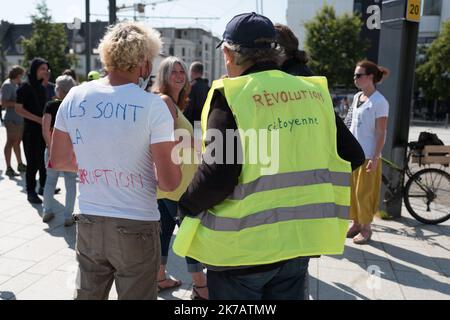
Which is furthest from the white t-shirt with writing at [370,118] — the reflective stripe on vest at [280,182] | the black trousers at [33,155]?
the black trousers at [33,155]

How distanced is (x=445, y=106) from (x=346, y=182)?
3985 centimetres

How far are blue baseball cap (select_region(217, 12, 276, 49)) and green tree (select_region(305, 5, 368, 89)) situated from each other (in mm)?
36807

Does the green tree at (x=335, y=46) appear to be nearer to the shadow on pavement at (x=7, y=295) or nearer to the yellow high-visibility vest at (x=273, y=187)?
the shadow on pavement at (x=7, y=295)

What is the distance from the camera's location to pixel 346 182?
6.56 feet

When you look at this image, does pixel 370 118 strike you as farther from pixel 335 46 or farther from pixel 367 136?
pixel 335 46

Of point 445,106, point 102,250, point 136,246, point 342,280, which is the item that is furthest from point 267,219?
point 445,106

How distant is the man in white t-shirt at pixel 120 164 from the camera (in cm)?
202

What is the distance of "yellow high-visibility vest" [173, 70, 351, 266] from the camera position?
1.74 meters

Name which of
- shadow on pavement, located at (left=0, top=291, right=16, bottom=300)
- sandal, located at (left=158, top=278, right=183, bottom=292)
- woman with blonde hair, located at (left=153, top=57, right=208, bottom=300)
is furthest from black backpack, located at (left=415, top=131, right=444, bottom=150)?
shadow on pavement, located at (left=0, top=291, right=16, bottom=300)

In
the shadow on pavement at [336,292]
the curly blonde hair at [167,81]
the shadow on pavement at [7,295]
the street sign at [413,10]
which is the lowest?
the shadow on pavement at [336,292]

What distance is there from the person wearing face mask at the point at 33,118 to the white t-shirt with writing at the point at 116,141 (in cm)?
433

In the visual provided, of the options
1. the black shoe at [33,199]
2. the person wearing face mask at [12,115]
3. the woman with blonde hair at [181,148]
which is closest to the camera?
the woman with blonde hair at [181,148]

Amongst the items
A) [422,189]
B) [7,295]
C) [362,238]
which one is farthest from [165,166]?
[422,189]

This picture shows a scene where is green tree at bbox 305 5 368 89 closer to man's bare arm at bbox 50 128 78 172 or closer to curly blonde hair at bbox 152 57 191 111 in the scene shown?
curly blonde hair at bbox 152 57 191 111
